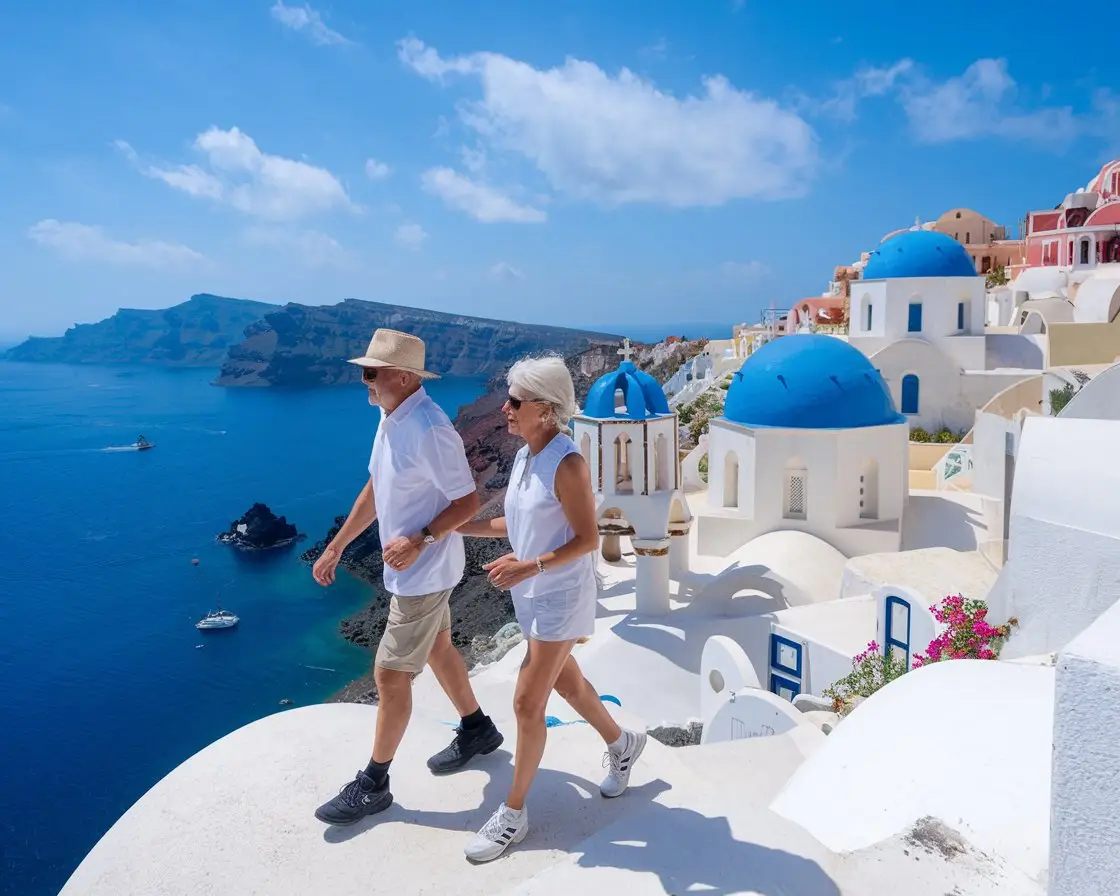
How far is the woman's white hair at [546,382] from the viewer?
9.70 feet

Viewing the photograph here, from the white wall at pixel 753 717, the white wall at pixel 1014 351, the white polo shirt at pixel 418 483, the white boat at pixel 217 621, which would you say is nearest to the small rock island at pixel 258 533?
the white boat at pixel 217 621

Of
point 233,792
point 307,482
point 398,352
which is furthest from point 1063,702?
point 307,482

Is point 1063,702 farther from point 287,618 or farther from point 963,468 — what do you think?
point 287,618

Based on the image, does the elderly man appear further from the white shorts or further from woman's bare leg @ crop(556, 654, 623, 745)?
woman's bare leg @ crop(556, 654, 623, 745)

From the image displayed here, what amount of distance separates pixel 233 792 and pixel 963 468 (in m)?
16.0

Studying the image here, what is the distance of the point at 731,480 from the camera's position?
48.8 feet

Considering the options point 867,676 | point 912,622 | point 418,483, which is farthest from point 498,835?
point 912,622

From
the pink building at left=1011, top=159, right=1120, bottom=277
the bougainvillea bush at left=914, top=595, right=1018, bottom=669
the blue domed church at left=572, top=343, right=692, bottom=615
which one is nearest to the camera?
the bougainvillea bush at left=914, top=595, right=1018, bottom=669

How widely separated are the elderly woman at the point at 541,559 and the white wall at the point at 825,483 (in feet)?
36.7

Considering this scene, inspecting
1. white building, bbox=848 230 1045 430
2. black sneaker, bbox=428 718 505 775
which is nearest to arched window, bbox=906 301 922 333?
white building, bbox=848 230 1045 430

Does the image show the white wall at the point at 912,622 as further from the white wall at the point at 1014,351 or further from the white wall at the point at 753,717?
the white wall at the point at 1014,351

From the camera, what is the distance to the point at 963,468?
53.6 feet

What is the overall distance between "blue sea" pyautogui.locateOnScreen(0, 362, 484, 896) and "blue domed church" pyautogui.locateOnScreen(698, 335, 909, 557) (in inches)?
698

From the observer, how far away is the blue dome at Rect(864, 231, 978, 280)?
20.7 m
